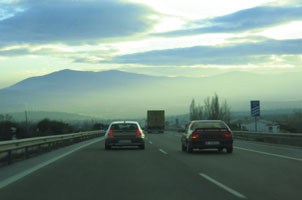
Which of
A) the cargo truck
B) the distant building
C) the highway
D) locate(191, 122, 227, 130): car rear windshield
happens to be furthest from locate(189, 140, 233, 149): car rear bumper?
the distant building

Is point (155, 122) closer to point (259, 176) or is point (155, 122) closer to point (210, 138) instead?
point (210, 138)

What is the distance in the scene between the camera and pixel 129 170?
12602mm

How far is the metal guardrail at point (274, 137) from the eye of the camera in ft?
81.7

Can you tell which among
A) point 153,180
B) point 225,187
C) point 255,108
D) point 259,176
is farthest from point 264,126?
point 225,187

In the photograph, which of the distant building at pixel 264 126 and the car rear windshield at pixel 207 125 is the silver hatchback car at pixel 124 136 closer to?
the car rear windshield at pixel 207 125

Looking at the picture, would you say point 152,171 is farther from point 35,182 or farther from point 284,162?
point 284,162

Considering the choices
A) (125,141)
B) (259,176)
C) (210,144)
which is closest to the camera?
(259,176)

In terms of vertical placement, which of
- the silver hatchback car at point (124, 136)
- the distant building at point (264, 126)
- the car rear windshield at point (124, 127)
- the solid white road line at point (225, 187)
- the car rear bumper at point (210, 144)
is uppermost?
the distant building at point (264, 126)

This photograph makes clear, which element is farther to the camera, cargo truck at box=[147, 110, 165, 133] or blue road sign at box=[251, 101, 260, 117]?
cargo truck at box=[147, 110, 165, 133]

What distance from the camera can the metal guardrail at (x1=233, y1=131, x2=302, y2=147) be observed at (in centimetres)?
2490

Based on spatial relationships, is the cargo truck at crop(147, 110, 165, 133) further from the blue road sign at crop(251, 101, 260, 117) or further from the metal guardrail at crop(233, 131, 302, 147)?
the blue road sign at crop(251, 101, 260, 117)

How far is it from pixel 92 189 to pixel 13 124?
4110 cm

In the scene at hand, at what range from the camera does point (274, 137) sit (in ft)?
91.4

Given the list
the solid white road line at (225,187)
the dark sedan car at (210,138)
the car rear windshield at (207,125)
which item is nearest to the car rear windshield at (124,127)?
the car rear windshield at (207,125)
